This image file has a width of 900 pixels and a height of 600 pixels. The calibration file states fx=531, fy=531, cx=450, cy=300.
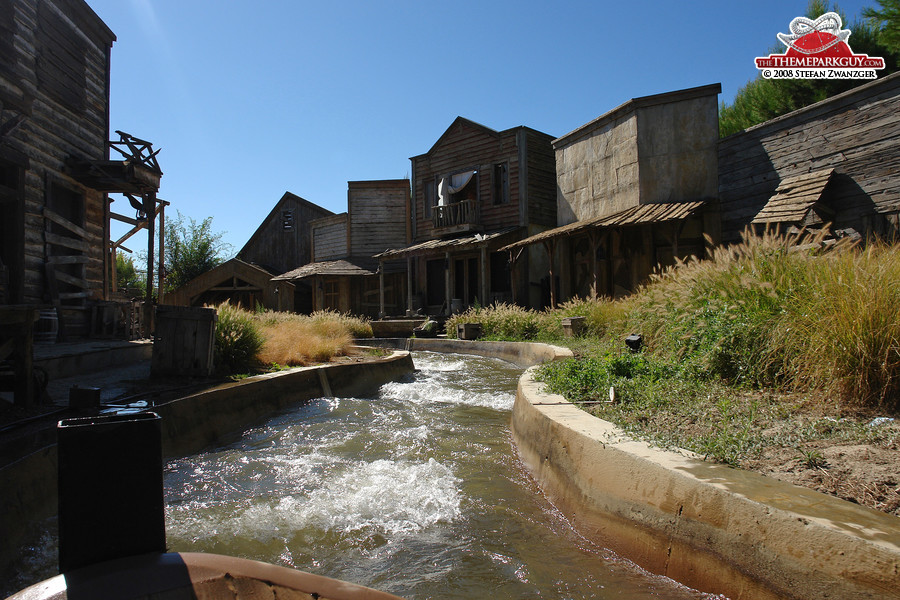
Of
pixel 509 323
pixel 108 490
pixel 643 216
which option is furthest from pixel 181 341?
pixel 643 216

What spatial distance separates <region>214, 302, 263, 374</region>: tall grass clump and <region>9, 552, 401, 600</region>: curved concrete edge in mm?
5788

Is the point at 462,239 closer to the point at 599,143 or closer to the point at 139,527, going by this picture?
the point at 599,143

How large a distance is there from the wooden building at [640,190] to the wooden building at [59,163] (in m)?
11.3

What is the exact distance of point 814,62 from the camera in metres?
16.2

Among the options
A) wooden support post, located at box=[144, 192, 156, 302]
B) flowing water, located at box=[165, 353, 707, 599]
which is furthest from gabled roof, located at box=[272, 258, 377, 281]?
flowing water, located at box=[165, 353, 707, 599]

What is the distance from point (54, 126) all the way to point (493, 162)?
568 inches

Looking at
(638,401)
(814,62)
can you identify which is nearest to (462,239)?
(814,62)

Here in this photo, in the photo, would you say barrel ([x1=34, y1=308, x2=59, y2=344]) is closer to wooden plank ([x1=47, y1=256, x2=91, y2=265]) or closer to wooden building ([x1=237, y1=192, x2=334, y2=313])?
wooden plank ([x1=47, y1=256, x2=91, y2=265])

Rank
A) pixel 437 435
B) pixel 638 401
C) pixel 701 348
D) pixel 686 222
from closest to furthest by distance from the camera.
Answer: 1. pixel 638 401
2. pixel 701 348
3. pixel 437 435
4. pixel 686 222

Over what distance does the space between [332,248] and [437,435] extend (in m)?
22.7

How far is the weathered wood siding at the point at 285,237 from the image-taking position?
29812mm

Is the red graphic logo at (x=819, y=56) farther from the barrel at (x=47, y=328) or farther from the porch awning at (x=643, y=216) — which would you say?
the barrel at (x=47, y=328)

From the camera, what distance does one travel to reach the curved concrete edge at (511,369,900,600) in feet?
6.10

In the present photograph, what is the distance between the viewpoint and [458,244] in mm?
19594
